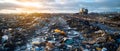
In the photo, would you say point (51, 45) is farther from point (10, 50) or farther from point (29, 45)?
point (10, 50)

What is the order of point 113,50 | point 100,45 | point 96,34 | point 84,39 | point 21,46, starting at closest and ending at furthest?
point 113,50, point 100,45, point 21,46, point 84,39, point 96,34

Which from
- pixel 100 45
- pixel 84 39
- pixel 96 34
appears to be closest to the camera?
pixel 100 45

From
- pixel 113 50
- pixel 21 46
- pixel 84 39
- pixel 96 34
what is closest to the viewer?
pixel 113 50

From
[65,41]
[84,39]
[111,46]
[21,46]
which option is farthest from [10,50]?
[111,46]

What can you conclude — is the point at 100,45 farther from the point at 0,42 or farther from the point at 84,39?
the point at 0,42

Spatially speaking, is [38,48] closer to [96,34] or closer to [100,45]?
[100,45]

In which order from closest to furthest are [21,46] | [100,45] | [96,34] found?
[100,45] → [21,46] → [96,34]

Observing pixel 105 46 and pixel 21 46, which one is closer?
pixel 105 46

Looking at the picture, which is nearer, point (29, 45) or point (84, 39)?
point (29, 45)

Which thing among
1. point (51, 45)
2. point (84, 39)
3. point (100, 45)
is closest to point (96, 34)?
point (84, 39)
